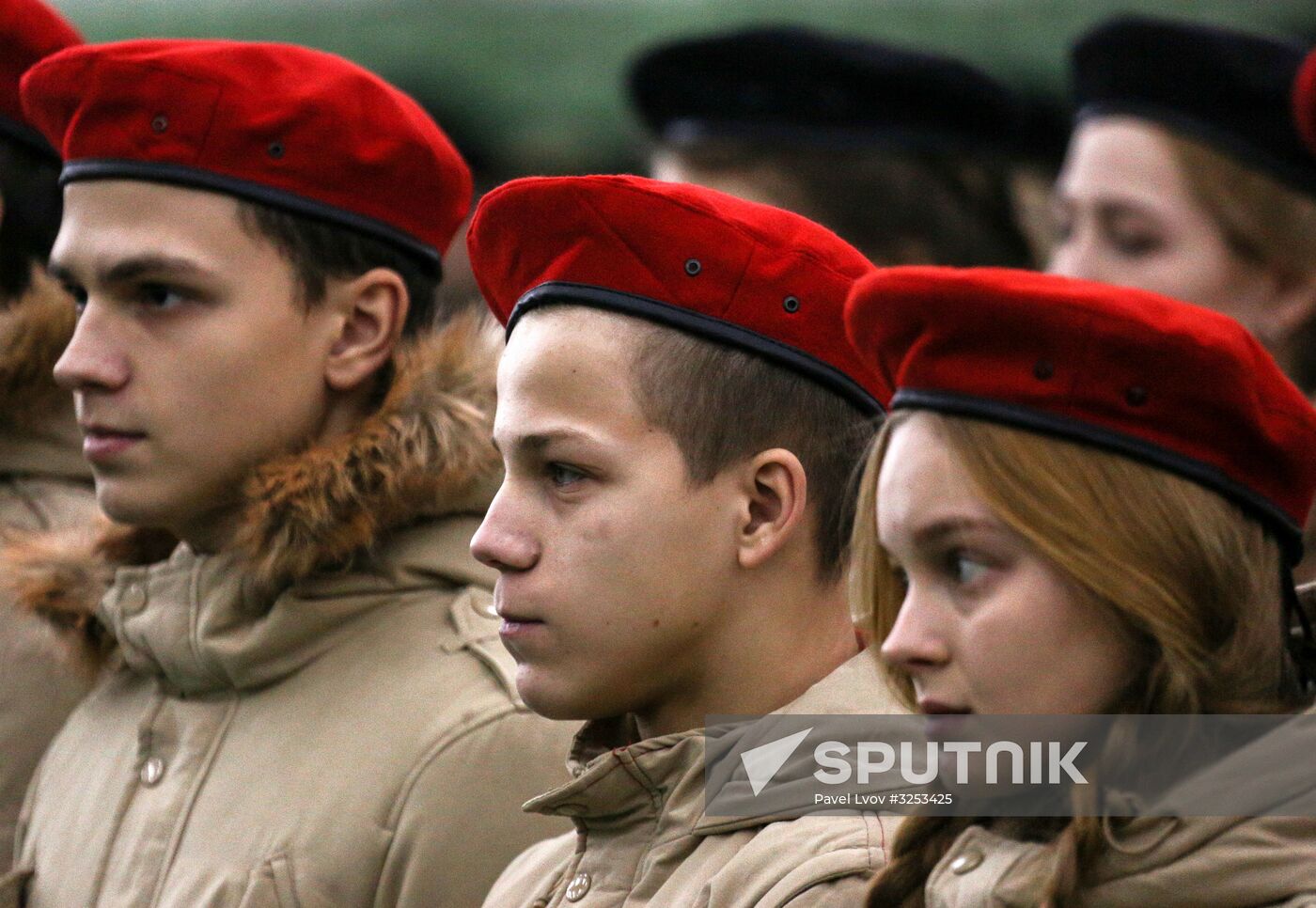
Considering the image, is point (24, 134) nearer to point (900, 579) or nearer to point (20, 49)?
point (20, 49)

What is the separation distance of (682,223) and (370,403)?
1.14 meters

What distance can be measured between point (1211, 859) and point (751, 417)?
101 centimetres

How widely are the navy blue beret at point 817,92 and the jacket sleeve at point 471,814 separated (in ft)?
10.5

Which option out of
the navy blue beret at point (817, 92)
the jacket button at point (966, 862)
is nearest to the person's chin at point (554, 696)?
the jacket button at point (966, 862)

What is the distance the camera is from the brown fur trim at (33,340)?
15.0 ft

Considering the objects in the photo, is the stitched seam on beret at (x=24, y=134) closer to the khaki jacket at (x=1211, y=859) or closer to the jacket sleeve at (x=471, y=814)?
the jacket sleeve at (x=471, y=814)

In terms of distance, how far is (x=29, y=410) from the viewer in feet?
15.3

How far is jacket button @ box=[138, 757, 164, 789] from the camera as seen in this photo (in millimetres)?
3760

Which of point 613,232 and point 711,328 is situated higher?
point 613,232

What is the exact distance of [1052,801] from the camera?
247 centimetres

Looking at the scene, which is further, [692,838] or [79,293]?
[79,293]

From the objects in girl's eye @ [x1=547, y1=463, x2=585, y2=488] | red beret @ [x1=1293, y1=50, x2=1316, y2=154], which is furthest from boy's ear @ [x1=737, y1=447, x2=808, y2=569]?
red beret @ [x1=1293, y1=50, x2=1316, y2=154]

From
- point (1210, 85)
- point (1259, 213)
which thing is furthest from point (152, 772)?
point (1210, 85)

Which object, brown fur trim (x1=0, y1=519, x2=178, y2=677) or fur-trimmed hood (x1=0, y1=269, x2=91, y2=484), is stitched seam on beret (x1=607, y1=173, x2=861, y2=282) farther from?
fur-trimmed hood (x1=0, y1=269, x2=91, y2=484)
